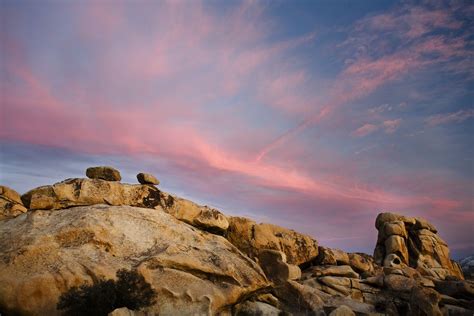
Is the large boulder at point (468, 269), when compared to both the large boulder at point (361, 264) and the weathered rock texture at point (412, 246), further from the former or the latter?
the large boulder at point (361, 264)

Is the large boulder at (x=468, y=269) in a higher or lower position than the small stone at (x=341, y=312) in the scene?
higher

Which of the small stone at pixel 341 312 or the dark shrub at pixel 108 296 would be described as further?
the small stone at pixel 341 312

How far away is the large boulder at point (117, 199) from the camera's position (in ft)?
71.9

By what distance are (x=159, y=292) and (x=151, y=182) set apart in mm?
11966

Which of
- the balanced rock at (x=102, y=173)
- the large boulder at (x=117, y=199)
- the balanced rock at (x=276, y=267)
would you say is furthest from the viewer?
the balanced rock at (x=102, y=173)

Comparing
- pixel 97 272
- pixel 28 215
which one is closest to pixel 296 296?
pixel 97 272

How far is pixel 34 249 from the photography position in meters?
16.9

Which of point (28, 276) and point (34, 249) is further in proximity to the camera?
point (34, 249)

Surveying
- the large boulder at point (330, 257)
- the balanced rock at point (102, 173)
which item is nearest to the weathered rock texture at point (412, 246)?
the large boulder at point (330, 257)

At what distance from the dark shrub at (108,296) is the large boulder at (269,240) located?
553 inches

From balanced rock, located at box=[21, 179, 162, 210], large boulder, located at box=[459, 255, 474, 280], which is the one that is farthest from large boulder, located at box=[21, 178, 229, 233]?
large boulder, located at box=[459, 255, 474, 280]

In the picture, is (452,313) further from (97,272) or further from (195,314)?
(97,272)

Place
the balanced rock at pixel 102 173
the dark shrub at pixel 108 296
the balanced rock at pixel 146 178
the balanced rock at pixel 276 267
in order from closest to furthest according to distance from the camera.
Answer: the dark shrub at pixel 108 296, the balanced rock at pixel 276 267, the balanced rock at pixel 102 173, the balanced rock at pixel 146 178

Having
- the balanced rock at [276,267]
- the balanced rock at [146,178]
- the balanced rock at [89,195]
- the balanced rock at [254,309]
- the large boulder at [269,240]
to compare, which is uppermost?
the balanced rock at [146,178]
